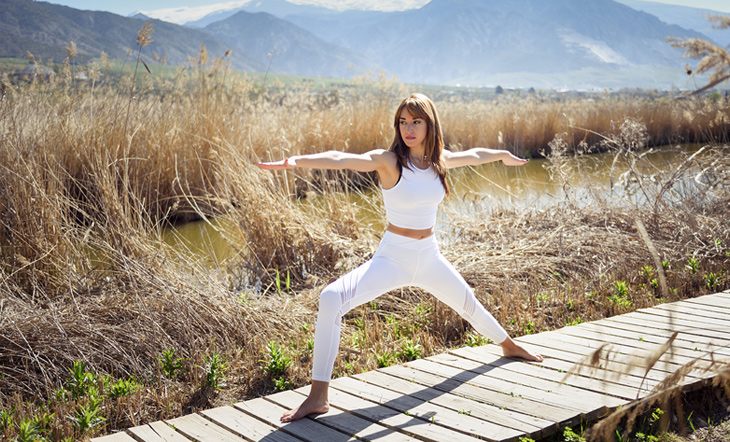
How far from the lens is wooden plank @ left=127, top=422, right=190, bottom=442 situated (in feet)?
8.87

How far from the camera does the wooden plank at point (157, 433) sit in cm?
270

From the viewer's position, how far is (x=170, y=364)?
3650mm

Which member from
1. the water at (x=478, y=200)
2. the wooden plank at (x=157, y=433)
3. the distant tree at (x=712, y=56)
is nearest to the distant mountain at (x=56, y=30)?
the water at (x=478, y=200)

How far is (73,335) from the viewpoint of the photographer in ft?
12.6

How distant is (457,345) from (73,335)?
8.30 ft

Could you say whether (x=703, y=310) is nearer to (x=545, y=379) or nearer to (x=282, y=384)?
(x=545, y=379)

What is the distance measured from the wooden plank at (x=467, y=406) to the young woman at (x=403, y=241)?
18.4 inches

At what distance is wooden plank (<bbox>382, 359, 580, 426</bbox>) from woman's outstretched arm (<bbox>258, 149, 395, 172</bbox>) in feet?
3.77

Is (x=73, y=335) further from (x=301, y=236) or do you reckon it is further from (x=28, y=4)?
(x=28, y=4)

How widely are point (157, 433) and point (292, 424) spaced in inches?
23.7

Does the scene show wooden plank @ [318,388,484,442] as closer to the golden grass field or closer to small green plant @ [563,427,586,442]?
small green plant @ [563,427,586,442]

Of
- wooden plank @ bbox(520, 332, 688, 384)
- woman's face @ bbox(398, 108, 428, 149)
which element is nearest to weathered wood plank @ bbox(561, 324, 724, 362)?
wooden plank @ bbox(520, 332, 688, 384)

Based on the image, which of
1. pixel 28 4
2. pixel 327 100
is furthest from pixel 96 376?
pixel 28 4

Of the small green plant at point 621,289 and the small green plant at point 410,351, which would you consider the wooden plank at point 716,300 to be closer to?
the small green plant at point 621,289
